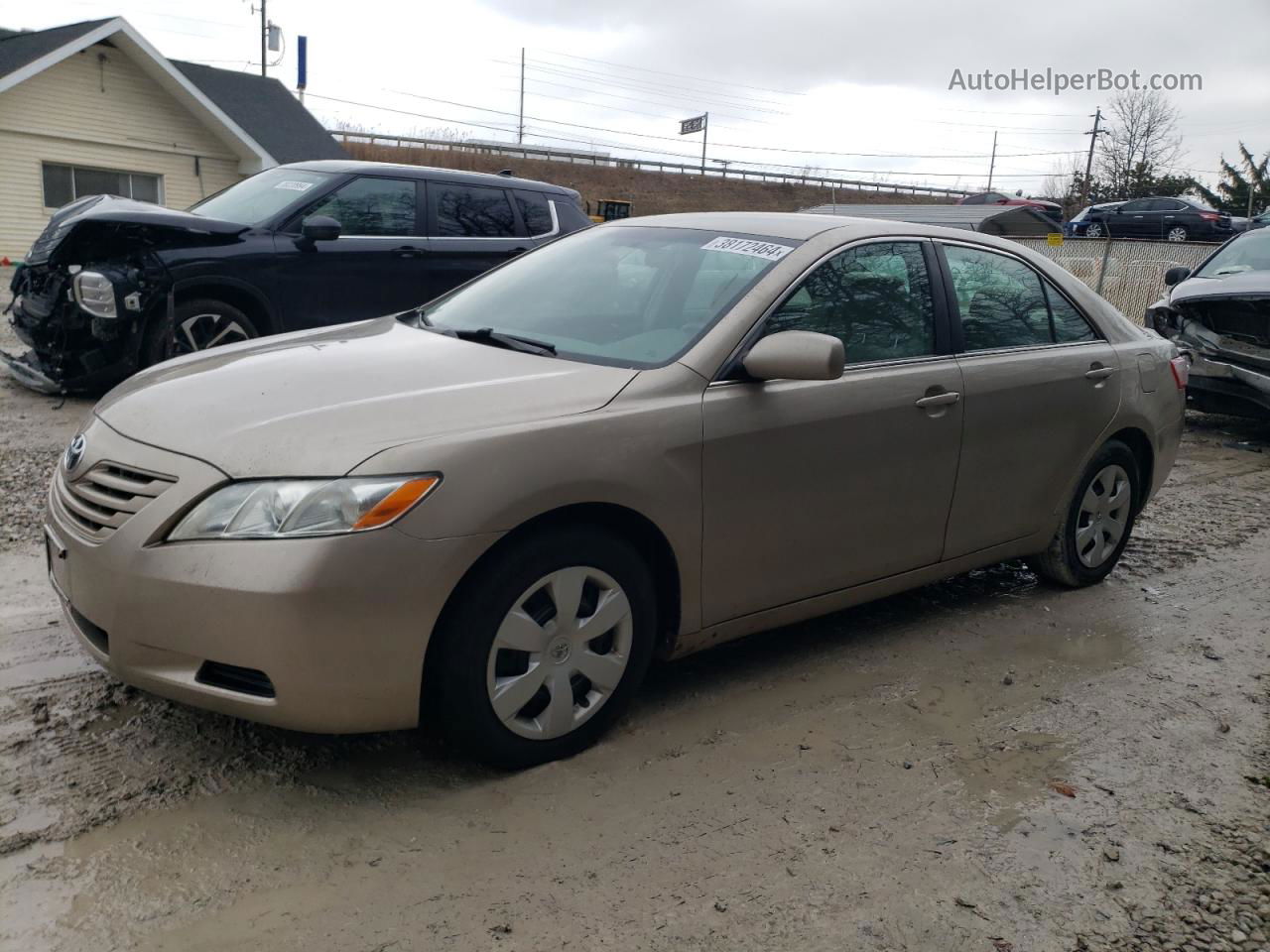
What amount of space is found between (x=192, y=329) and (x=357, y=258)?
135cm

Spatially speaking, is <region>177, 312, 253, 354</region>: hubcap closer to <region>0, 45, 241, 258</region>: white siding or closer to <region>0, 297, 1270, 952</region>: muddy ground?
<region>0, 297, 1270, 952</region>: muddy ground

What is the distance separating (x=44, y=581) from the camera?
181 inches

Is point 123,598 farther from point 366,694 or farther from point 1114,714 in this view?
point 1114,714

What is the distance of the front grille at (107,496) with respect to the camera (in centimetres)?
300

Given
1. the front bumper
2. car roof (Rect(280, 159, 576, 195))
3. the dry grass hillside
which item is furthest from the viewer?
the dry grass hillside

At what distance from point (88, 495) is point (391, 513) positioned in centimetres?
98

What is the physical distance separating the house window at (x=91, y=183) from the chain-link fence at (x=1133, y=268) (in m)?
18.5

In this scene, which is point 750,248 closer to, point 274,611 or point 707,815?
point 707,815

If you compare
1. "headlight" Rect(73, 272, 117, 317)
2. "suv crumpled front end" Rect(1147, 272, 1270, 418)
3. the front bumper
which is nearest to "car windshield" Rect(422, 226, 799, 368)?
the front bumper

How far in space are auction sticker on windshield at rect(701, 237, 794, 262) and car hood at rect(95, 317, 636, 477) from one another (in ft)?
2.75

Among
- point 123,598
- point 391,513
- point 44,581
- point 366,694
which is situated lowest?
point 44,581

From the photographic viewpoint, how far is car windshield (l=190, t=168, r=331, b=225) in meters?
8.40

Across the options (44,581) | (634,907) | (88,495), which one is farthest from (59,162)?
(634,907)

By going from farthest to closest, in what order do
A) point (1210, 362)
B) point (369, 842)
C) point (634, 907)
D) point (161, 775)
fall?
point (1210, 362) → point (161, 775) → point (369, 842) → point (634, 907)
